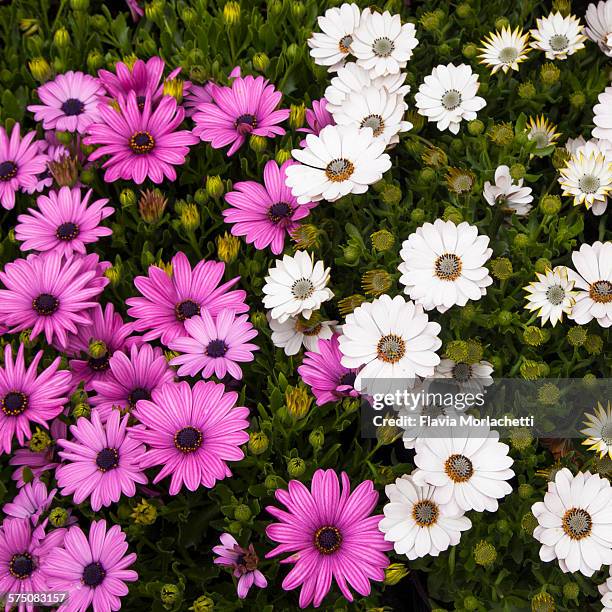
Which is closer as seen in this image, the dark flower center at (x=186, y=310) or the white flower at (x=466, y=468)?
the white flower at (x=466, y=468)

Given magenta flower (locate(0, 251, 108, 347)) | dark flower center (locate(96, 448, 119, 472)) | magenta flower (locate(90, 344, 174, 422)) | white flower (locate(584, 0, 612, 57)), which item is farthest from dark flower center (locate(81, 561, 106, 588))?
white flower (locate(584, 0, 612, 57))

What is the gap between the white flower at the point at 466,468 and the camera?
1.11 meters

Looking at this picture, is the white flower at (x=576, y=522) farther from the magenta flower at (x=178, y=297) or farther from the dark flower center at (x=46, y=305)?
the dark flower center at (x=46, y=305)

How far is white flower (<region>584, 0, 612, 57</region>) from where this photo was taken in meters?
1.61

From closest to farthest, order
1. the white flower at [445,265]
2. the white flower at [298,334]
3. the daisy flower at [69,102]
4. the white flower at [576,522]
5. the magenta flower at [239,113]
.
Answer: the white flower at [576,522] → the white flower at [445,265] → the white flower at [298,334] → the magenta flower at [239,113] → the daisy flower at [69,102]

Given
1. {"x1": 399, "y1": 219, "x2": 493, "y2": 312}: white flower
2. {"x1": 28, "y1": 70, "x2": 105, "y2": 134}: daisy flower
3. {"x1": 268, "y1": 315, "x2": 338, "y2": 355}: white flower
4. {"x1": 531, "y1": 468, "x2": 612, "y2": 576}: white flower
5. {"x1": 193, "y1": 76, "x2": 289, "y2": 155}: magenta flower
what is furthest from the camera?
{"x1": 28, "y1": 70, "x2": 105, "y2": 134}: daisy flower

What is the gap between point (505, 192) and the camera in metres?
1.37

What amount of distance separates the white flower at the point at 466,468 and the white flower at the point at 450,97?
66 cm

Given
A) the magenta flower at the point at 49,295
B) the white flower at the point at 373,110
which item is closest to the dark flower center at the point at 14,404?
the magenta flower at the point at 49,295

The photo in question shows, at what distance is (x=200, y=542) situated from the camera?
1300 millimetres

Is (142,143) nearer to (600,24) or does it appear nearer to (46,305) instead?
(46,305)

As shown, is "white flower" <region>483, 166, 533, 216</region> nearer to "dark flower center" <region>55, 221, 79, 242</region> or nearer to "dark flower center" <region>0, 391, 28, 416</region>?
"dark flower center" <region>55, 221, 79, 242</region>

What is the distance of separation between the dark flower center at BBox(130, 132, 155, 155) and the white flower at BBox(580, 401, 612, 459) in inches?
38.9

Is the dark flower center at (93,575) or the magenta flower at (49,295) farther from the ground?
the magenta flower at (49,295)
